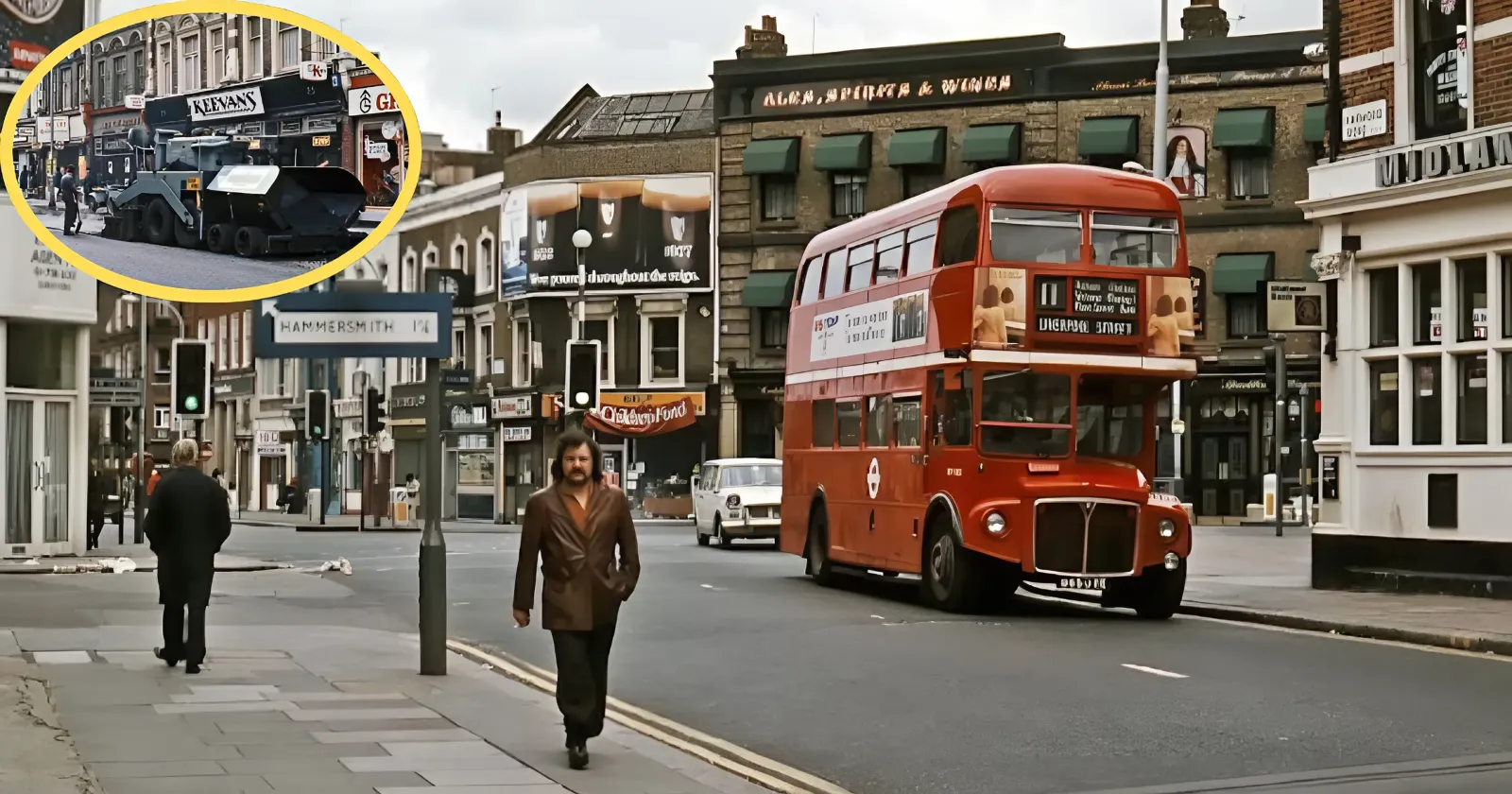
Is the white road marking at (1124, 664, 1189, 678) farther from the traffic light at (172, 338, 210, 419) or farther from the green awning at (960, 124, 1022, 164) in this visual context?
the green awning at (960, 124, 1022, 164)

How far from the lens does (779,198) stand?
58.3 m

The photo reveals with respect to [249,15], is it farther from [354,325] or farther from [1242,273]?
[1242,273]

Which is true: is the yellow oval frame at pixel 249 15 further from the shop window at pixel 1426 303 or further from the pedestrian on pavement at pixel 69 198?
the shop window at pixel 1426 303

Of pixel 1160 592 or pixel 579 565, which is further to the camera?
pixel 1160 592

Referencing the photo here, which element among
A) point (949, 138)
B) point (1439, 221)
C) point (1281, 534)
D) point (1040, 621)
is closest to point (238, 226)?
point (1040, 621)

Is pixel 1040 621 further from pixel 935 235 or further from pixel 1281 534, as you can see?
pixel 1281 534

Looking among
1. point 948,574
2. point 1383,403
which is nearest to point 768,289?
point 1383,403

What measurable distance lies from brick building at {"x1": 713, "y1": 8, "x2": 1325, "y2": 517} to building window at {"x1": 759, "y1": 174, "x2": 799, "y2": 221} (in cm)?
5

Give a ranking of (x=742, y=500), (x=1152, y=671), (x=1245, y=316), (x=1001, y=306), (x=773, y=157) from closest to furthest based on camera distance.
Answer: (x=1152, y=671)
(x=1001, y=306)
(x=742, y=500)
(x=1245, y=316)
(x=773, y=157)

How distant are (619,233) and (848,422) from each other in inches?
1428

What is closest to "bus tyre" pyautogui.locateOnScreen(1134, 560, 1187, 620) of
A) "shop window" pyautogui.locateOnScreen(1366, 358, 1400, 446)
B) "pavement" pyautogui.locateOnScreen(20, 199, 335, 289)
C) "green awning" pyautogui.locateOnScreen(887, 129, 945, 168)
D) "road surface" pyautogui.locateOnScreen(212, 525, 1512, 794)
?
"road surface" pyautogui.locateOnScreen(212, 525, 1512, 794)

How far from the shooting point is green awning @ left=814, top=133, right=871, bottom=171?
183 feet

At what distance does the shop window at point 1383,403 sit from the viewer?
23.2 m

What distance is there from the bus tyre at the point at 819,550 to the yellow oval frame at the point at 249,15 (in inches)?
605
